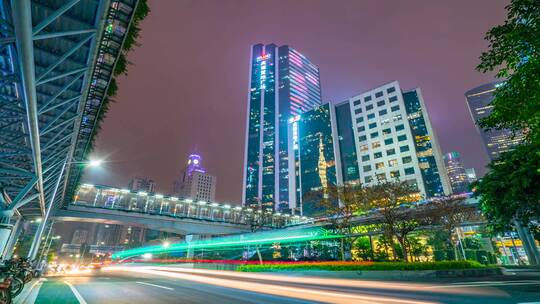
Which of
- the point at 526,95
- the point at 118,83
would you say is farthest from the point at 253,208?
the point at 526,95

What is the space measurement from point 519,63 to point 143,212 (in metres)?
50.7

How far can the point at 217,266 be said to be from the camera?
34.0 meters

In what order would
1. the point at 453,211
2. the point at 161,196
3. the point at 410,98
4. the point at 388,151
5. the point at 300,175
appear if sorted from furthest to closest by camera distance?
Result: the point at 300,175 → the point at 410,98 → the point at 388,151 → the point at 161,196 → the point at 453,211

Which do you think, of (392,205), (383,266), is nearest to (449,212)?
(392,205)

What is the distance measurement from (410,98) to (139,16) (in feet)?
326

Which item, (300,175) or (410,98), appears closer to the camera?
(410,98)

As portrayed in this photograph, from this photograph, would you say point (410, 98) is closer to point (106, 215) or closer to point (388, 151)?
point (388, 151)

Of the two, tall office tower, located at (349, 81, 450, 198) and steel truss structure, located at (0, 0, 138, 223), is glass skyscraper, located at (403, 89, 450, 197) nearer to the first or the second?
tall office tower, located at (349, 81, 450, 198)

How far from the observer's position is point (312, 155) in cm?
12438

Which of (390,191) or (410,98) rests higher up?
(410,98)

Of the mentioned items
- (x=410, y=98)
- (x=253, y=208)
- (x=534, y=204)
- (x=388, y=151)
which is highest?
(x=410, y=98)

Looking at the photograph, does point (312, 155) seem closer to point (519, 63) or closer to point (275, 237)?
point (275, 237)

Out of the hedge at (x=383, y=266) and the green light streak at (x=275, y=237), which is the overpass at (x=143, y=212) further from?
the hedge at (x=383, y=266)

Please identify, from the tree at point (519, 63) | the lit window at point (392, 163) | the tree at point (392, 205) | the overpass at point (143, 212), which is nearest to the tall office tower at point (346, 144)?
the lit window at point (392, 163)
